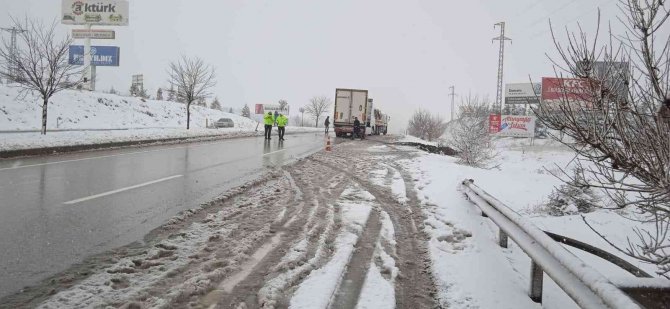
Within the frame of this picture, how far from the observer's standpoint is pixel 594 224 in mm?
6961

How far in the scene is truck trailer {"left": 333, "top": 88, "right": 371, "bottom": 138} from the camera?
31.7 metres

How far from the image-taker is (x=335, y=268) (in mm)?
4184

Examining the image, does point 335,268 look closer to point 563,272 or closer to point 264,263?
point 264,263

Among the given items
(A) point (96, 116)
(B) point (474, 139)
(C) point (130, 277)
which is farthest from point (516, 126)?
(A) point (96, 116)

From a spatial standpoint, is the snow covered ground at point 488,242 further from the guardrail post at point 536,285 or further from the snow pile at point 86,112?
the snow pile at point 86,112

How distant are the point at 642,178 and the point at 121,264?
4535 mm

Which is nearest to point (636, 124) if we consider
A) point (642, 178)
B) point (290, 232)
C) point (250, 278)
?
point (642, 178)

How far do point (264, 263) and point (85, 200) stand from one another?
4022 millimetres

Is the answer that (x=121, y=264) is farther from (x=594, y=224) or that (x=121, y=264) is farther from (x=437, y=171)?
(x=437, y=171)

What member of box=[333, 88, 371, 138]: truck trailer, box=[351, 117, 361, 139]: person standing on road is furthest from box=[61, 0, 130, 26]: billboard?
box=[351, 117, 361, 139]: person standing on road

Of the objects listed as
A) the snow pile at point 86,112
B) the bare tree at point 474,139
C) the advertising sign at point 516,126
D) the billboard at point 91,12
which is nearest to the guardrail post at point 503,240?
the bare tree at point 474,139

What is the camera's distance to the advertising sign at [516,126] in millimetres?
33281

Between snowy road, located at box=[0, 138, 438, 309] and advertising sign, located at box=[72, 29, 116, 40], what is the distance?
46.1 metres

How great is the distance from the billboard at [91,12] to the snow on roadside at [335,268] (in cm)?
4833
